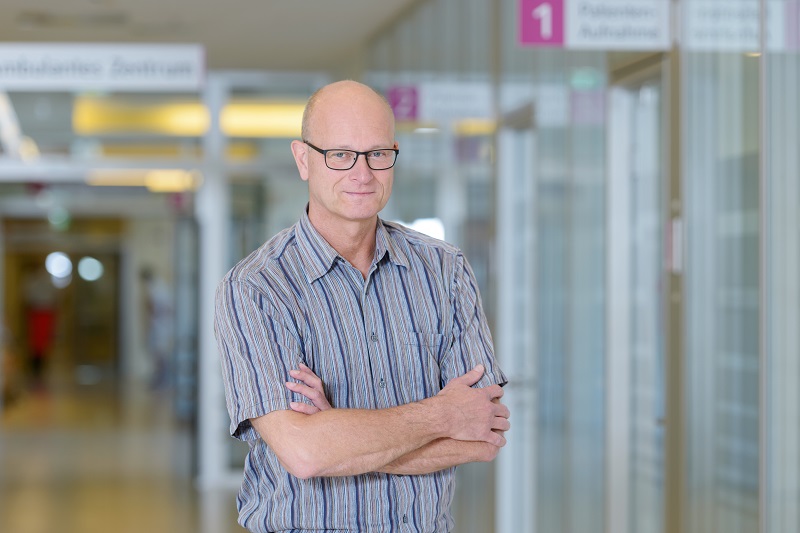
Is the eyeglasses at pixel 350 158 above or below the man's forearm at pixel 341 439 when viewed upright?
above

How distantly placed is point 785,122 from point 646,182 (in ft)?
4.39

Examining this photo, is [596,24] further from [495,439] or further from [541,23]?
[495,439]

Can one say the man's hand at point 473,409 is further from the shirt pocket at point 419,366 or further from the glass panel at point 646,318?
the glass panel at point 646,318

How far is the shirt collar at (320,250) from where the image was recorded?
240cm

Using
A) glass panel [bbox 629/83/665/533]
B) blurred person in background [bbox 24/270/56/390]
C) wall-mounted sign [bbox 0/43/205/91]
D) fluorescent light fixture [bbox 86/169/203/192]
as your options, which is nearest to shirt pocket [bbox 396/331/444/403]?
glass panel [bbox 629/83/665/533]

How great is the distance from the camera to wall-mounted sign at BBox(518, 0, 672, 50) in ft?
15.4

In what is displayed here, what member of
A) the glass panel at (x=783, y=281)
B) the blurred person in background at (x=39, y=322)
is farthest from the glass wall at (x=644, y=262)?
the blurred person in background at (x=39, y=322)

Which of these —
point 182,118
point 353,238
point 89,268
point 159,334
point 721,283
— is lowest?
point 159,334

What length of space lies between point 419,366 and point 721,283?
2.24m

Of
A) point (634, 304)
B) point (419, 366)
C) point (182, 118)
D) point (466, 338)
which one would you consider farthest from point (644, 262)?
point (182, 118)

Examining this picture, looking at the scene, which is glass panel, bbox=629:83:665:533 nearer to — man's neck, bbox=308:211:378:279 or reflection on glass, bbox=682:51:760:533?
reflection on glass, bbox=682:51:760:533

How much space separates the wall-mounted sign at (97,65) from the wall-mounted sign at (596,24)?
3.13m

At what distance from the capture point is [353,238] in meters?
2.43

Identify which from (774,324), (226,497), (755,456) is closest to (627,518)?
(755,456)
